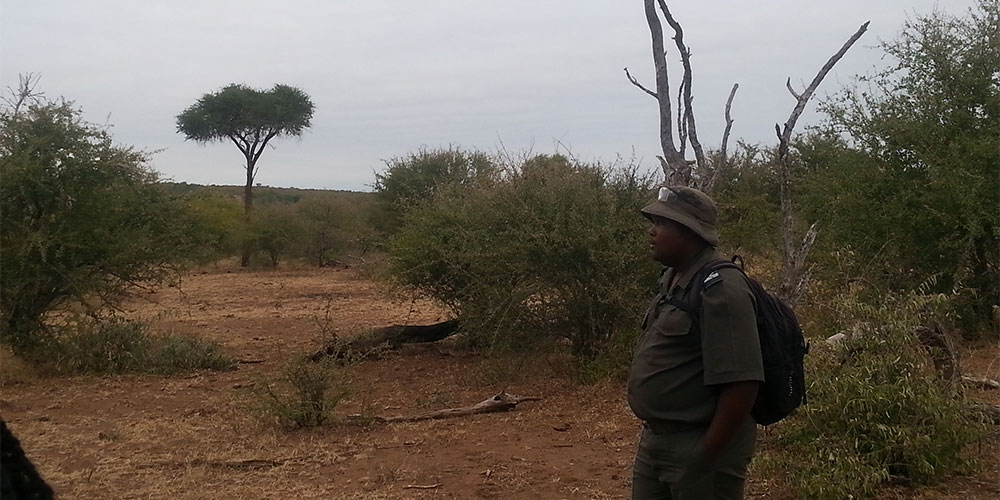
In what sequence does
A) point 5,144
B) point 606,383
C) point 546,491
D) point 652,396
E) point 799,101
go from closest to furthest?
point 652,396, point 546,491, point 799,101, point 606,383, point 5,144

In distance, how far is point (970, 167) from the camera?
30.6 ft

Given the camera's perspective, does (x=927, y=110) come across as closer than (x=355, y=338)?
Yes

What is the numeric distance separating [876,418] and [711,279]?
116 inches

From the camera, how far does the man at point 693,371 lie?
2695 mm

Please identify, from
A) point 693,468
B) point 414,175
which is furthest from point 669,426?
point 414,175

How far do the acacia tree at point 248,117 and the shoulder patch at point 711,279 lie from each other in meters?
34.4

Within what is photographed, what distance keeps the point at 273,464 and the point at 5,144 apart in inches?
252

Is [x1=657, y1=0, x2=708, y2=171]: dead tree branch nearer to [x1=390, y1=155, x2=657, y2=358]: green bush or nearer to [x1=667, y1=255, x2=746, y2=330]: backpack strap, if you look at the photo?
[x1=390, y1=155, x2=657, y2=358]: green bush

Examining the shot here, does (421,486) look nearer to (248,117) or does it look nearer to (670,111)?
(670,111)

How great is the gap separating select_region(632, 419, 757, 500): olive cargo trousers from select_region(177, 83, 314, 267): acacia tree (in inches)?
1348

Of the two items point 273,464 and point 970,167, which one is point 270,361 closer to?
point 273,464

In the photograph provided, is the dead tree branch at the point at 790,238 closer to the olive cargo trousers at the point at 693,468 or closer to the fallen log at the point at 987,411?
the fallen log at the point at 987,411

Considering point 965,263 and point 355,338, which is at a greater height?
point 965,263

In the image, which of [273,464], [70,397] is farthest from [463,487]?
[70,397]
